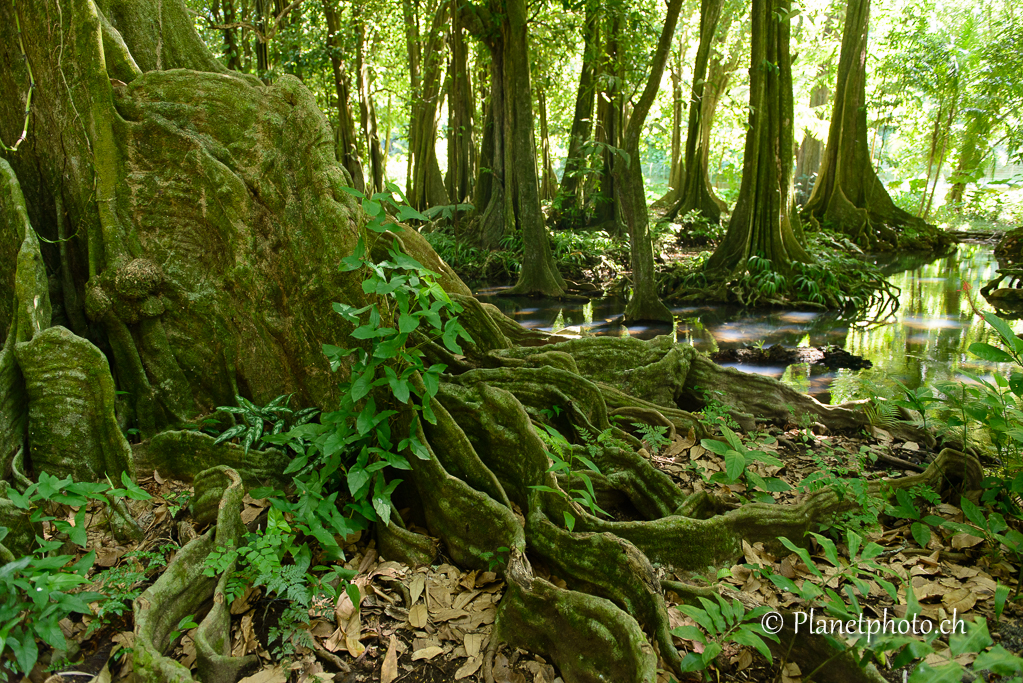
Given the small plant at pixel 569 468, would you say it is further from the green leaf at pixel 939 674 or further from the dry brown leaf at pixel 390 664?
the green leaf at pixel 939 674

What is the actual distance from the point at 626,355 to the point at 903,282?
10367mm

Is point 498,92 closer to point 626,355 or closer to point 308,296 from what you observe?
point 626,355

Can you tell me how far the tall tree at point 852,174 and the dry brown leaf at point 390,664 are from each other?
15871mm

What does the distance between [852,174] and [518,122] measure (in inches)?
416

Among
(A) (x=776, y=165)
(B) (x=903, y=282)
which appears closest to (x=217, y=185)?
(A) (x=776, y=165)

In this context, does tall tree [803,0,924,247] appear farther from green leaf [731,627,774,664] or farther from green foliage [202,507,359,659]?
green foliage [202,507,359,659]

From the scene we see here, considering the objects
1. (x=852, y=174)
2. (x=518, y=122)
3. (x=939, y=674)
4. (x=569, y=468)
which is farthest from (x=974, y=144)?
(x=939, y=674)

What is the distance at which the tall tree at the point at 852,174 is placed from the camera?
15.6 m

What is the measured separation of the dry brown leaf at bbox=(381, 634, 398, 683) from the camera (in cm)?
235

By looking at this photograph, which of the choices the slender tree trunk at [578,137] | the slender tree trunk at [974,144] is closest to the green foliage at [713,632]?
the slender tree trunk at [578,137]

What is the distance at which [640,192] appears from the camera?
28.2 ft

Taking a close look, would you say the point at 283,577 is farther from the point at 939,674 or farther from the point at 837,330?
the point at 837,330

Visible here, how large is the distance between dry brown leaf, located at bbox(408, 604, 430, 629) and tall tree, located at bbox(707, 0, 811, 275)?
31.1ft

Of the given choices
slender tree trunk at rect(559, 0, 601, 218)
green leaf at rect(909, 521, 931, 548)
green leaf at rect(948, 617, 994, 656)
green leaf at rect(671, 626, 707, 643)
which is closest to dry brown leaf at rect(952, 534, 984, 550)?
green leaf at rect(909, 521, 931, 548)
